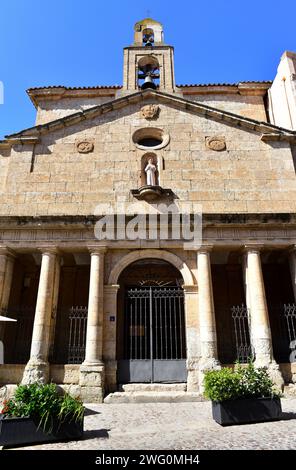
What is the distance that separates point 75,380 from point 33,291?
4.57m

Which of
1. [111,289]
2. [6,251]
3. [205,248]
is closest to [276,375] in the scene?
[205,248]

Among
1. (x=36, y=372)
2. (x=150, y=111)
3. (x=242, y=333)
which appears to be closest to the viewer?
(x=36, y=372)

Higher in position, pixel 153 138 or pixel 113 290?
pixel 153 138

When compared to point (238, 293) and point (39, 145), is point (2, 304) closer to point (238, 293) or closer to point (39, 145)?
point (39, 145)

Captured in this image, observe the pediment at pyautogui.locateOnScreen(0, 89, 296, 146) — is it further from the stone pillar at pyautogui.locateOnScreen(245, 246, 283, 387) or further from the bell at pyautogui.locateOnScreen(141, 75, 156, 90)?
the stone pillar at pyautogui.locateOnScreen(245, 246, 283, 387)

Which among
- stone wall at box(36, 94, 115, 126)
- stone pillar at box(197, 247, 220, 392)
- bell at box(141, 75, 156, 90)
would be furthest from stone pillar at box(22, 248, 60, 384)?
stone wall at box(36, 94, 115, 126)

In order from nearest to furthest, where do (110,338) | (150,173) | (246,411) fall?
(246,411) → (110,338) → (150,173)

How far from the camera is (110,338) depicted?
10242mm

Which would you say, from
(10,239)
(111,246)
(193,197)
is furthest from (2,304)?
(193,197)

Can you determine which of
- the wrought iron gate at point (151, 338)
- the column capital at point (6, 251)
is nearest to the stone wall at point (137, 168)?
the column capital at point (6, 251)

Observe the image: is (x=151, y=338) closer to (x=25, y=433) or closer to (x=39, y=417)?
(x=39, y=417)

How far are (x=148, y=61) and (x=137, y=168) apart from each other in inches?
291
